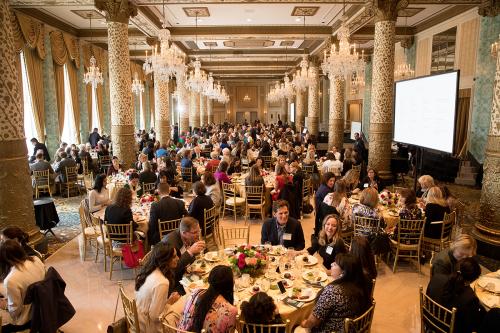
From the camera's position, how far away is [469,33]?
11727 millimetres

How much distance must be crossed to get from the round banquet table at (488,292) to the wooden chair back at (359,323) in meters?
1.23

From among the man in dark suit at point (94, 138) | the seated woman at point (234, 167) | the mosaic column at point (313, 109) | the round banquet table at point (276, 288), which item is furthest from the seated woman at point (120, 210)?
the mosaic column at point (313, 109)

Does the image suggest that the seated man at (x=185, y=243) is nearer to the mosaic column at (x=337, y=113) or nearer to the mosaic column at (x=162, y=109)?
the mosaic column at (x=162, y=109)

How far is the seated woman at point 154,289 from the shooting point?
316cm

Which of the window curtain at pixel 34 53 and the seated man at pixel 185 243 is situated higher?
the window curtain at pixel 34 53

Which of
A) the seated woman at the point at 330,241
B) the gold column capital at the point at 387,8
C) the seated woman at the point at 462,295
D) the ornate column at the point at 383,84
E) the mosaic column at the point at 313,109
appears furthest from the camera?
the mosaic column at the point at 313,109

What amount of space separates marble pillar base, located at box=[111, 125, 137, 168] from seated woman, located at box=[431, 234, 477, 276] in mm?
7631

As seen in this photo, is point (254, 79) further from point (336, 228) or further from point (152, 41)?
point (336, 228)

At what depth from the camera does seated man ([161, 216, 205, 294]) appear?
12.7 feet

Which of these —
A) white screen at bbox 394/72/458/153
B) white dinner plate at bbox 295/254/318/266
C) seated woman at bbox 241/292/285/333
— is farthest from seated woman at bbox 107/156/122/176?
seated woman at bbox 241/292/285/333

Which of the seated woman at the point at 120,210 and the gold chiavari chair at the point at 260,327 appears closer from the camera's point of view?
the gold chiavari chair at the point at 260,327

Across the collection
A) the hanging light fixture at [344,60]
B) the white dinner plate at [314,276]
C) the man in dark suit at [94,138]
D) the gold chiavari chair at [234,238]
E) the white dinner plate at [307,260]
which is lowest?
the gold chiavari chair at [234,238]

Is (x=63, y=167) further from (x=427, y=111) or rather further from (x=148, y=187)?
(x=427, y=111)

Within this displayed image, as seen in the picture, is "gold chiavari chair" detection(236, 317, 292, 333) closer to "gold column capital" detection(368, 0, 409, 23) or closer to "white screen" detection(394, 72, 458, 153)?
"white screen" detection(394, 72, 458, 153)
